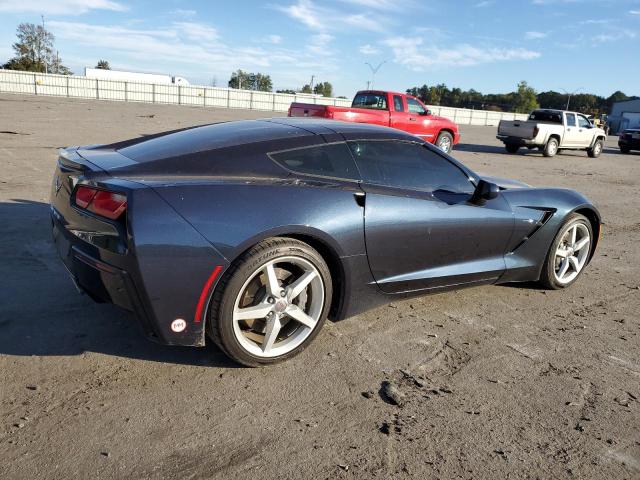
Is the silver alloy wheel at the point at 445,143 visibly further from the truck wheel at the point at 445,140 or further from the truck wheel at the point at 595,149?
the truck wheel at the point at 595,149

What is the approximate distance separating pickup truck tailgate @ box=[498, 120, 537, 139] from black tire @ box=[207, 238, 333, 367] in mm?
17589

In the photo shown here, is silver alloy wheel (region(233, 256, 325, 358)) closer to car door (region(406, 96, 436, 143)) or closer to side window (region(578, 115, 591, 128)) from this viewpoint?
car door (region(406, 96, 436, 143))

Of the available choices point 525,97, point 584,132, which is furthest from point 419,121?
point 525,97

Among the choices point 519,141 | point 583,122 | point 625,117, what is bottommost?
point 519,141

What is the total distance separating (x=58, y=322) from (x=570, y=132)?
20.1 meters

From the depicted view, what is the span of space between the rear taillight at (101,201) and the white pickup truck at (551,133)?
1819 centimetres

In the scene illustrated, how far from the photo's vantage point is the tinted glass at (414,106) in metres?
16.3

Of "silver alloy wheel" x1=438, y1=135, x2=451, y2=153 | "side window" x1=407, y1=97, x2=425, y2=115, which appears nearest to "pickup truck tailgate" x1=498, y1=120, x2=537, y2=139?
"silver alloy wheel" x1=438, y1=135, x2=451, y2=153

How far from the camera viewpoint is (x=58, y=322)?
3504 mm

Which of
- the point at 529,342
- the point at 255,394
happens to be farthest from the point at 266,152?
the point at 529,342

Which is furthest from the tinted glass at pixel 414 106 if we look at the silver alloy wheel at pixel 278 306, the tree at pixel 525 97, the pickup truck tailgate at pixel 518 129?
the tree at pixel 525 97

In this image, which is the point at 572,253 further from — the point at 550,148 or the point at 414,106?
the point at 550,148

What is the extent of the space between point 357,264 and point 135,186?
140 centimetres

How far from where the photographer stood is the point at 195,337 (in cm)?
290
